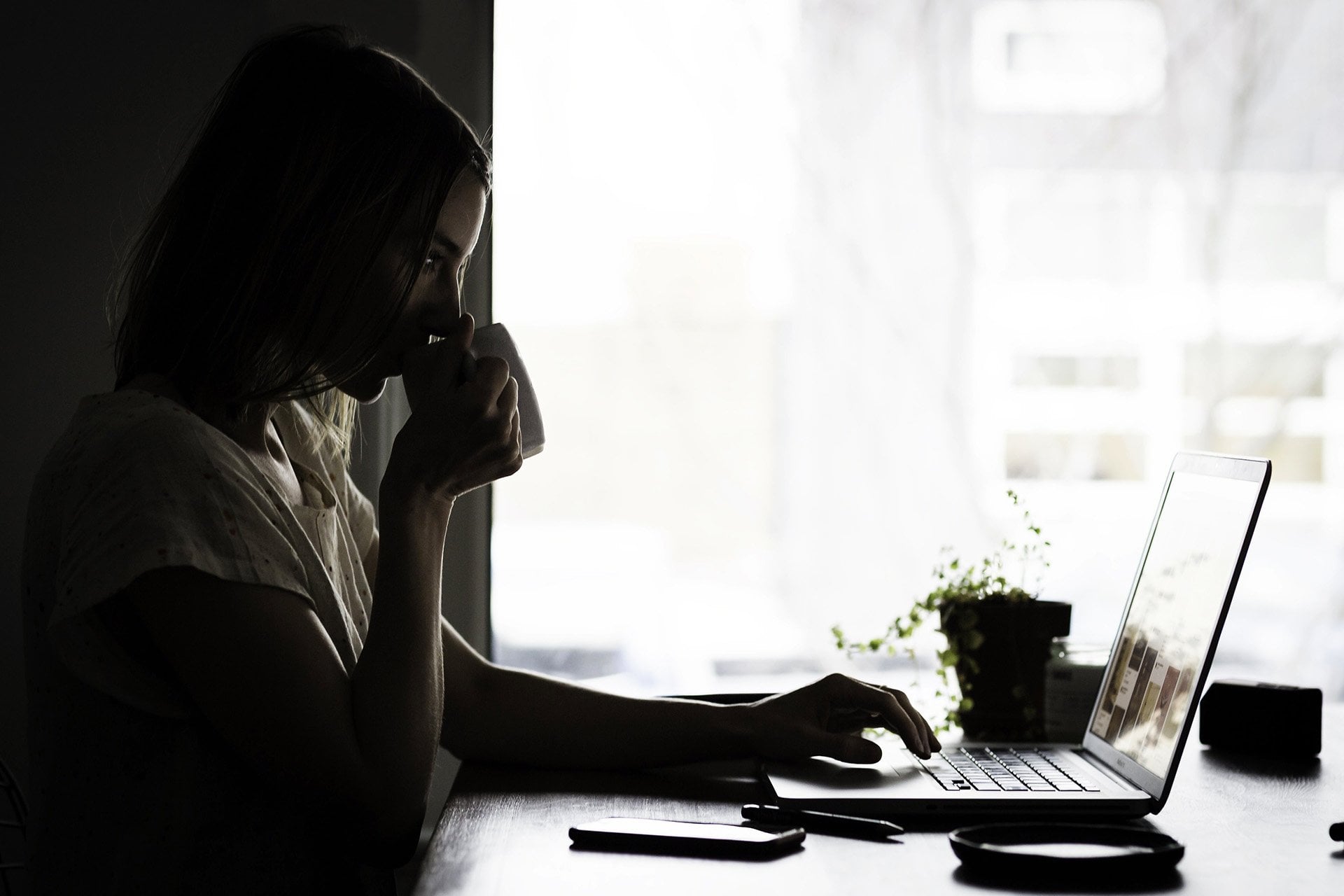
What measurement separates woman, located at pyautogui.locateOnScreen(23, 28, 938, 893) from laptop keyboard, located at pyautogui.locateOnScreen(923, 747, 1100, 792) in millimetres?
33

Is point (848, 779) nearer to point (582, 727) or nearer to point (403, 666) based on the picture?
point (582, 727)

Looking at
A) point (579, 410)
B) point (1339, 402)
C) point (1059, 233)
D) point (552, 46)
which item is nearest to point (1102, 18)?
point (1059, 233)

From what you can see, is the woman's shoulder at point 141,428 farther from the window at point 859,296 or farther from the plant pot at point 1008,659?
the window at point 859,296

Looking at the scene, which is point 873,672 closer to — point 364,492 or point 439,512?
point 364,492

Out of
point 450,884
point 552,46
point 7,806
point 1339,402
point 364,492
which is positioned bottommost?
point 7,806

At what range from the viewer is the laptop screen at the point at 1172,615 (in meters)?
0.98

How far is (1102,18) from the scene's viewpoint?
1.94 m

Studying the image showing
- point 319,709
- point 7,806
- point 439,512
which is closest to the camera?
point 319,709

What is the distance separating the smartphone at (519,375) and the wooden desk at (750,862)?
1.03 ft

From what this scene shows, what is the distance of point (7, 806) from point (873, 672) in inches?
49.1

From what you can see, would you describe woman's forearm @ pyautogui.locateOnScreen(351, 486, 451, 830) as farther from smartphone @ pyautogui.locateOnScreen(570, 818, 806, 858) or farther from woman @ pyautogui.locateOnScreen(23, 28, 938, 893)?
smartphone @ pyautogui.locateOnScreen(570, 818, 806, 858)

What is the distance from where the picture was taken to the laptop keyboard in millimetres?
1006

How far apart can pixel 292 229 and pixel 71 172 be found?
2.58 feet

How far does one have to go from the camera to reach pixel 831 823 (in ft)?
2.93
